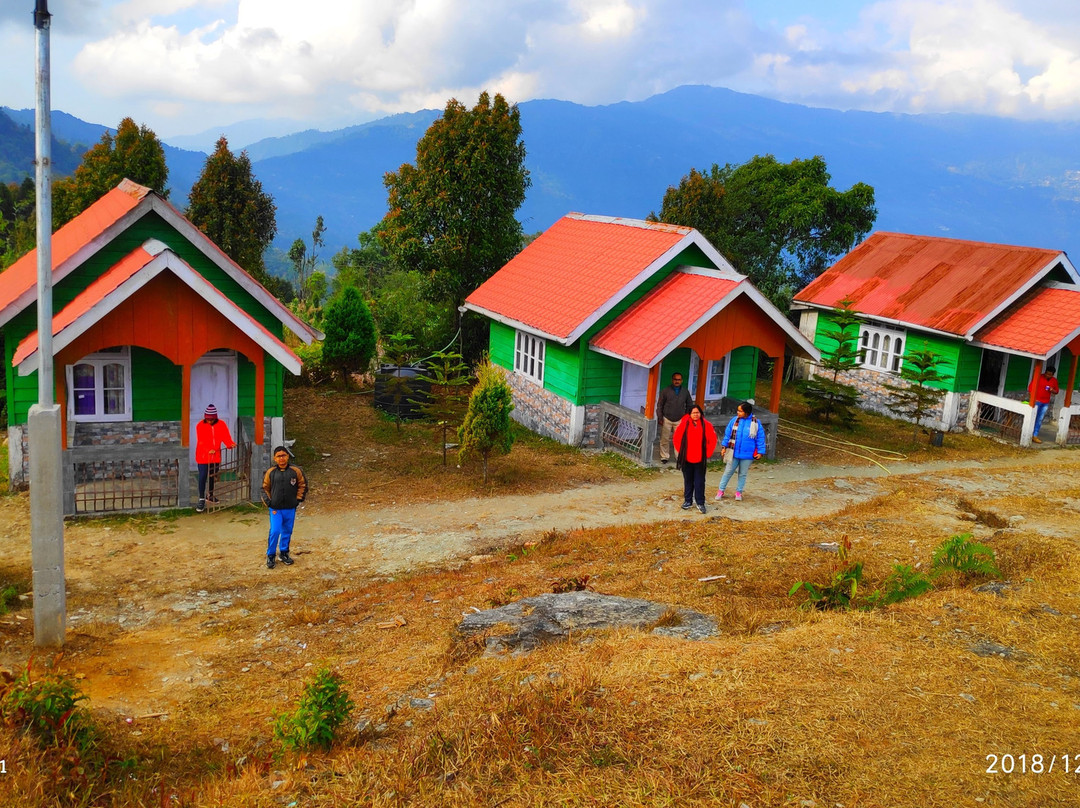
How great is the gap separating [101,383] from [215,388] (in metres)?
1.90

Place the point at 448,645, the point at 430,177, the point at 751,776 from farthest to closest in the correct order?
the point at 430,177
the point at 448,645
the point at 751,776

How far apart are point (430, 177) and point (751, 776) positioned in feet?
75.4

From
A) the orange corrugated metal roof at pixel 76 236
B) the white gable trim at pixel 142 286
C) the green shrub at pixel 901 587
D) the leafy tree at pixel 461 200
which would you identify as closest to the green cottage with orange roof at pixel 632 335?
the leafy tree at pixel 461 200

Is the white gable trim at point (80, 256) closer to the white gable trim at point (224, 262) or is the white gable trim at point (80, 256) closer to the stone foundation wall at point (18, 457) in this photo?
the white gable trim at point (224, 262)

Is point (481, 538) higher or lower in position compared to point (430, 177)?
lower

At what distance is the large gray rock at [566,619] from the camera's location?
28.4ft

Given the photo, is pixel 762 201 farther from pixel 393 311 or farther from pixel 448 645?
pixel 448 645

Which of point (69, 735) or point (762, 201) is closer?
point (69, 735)

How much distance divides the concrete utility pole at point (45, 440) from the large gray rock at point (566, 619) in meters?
4.23

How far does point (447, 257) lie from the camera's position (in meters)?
27.2

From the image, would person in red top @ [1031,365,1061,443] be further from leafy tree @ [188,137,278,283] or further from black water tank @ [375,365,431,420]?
leafy tree @ [188,137,278,283]

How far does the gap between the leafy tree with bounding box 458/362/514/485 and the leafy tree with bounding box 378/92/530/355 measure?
1096 centimetres

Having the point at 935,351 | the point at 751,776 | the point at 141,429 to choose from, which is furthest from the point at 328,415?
the point at 751,776

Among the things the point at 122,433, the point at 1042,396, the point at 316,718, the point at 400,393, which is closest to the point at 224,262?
the point at 122,433
